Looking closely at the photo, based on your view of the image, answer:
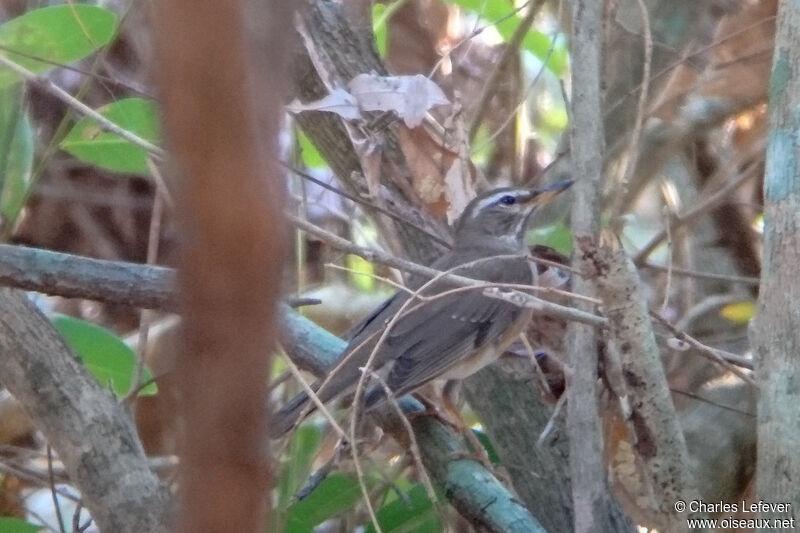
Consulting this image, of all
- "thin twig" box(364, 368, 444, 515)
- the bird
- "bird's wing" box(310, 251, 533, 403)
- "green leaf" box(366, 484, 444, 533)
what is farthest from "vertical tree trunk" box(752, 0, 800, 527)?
"bird's wing" box(310, 251, 533, 403)

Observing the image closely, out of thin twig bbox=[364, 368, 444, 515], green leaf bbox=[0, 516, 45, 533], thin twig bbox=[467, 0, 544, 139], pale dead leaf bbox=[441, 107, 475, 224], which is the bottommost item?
green leaf bbox=[0, 516, 45, 533]

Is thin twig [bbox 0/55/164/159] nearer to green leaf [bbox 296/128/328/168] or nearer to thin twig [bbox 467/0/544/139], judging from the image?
green leaf [bbox 296/128/328/168]

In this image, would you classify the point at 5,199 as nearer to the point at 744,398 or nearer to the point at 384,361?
the point at 384,361

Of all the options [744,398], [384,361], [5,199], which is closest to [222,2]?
[5,199]

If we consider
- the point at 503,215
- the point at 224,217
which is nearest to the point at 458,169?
the point at 503,215

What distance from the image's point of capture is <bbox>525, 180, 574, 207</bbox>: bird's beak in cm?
390

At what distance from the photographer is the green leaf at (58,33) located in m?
2.82

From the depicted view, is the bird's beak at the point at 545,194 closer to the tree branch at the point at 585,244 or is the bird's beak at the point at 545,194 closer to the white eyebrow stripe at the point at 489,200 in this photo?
the white eyebrow stripe at the point at 489,200

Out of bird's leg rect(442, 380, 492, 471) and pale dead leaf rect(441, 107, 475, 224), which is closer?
bird's leg rect(442, 380, 492, 471)

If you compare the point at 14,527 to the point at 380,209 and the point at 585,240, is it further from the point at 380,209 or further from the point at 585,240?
the point at 585,240

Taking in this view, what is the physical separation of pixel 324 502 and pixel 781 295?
1.34 meters

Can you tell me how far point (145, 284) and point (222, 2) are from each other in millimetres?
1813

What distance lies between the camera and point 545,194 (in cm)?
407

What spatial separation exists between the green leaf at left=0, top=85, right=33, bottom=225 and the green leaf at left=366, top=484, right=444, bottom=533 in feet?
3.98
